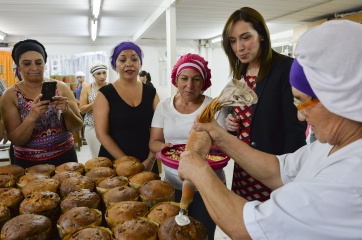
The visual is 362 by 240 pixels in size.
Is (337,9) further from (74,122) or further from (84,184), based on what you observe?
(84,184)

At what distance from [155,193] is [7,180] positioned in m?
0.85

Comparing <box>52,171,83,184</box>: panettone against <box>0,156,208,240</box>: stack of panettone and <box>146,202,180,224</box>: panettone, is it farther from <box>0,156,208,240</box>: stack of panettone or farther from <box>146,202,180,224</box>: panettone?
<box>146,202,180,224</box>: panettone

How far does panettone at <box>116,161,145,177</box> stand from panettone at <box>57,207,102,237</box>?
436mm

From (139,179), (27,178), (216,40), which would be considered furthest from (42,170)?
(216,40)

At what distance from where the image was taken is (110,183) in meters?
1.58

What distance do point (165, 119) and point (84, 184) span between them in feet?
2.33

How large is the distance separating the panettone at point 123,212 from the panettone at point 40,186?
0.39m

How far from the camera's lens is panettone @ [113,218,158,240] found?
1131 millimetres

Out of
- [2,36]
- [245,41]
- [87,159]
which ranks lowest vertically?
[87,159]

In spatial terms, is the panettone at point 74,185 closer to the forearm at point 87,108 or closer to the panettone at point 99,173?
the panettone at point 99,173

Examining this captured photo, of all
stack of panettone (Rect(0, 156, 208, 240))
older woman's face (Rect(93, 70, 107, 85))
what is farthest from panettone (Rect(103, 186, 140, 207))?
older woman's face (Rect(93, 70, 107, 85))

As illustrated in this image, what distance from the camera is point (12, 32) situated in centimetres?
830

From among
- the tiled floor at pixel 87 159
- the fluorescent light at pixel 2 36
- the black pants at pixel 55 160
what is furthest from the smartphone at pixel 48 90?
the fluorescent light at pixel 2 36

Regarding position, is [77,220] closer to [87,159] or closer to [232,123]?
[232,123]
